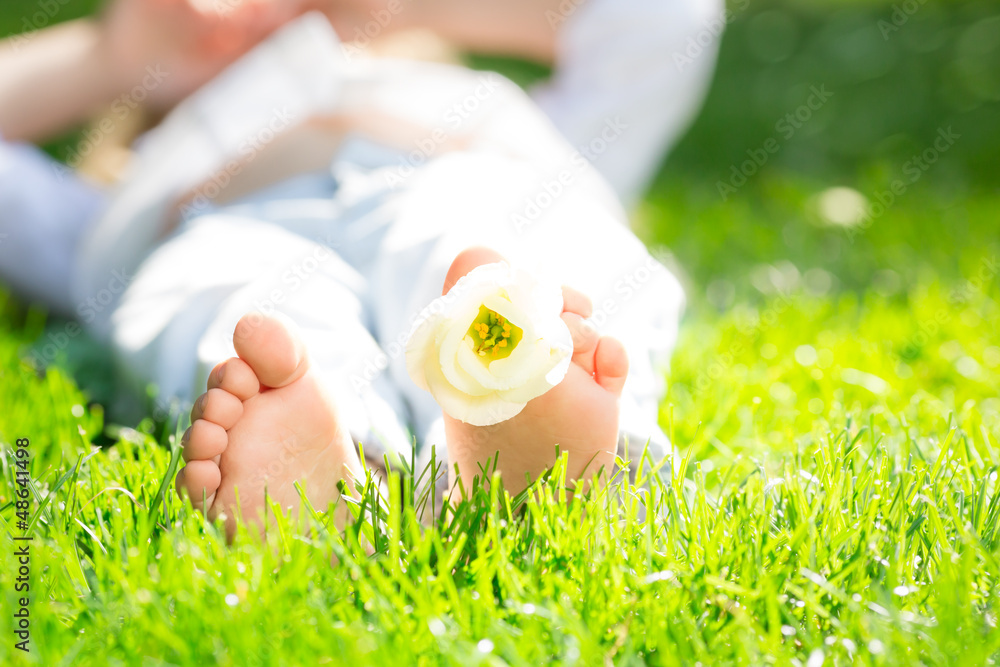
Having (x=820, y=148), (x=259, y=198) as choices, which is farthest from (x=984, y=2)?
(x=259, y=198)

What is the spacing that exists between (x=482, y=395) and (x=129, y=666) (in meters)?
0.33

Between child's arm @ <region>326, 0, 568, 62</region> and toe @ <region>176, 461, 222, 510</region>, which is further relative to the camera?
child's arm @ <region>326, 0, 568, 62</region>

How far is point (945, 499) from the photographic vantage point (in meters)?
0.82

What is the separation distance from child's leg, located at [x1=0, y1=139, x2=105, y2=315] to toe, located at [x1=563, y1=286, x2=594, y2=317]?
1150 millimetres

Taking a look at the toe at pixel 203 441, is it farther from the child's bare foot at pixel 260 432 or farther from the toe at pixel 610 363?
the toe at pixel 610 363

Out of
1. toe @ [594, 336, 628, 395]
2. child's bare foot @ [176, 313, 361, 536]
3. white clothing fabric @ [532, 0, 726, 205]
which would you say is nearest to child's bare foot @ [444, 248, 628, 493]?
toe @ [594, 336, 628, 395]

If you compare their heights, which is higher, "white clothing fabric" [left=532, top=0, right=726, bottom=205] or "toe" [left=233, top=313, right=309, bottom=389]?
"toe" [left=233, top=313, right=309, bottom=389]

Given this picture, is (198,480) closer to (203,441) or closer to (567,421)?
(203,441)

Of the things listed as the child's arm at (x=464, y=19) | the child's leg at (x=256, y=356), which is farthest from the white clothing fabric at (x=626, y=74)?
the child's leg at (x=256, y=356)

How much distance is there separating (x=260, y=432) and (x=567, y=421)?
285 millimetres

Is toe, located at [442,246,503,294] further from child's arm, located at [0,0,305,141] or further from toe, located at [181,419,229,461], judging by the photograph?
child's arm, located at [0,0,305,141]

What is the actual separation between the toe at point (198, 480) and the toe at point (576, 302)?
35cm

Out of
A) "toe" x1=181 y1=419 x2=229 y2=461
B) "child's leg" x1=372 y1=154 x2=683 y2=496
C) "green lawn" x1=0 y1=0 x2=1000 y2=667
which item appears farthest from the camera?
"child's leg" x1=372 y1=154 x2=683 y2=496

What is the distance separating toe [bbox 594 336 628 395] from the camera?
2.68 feet
